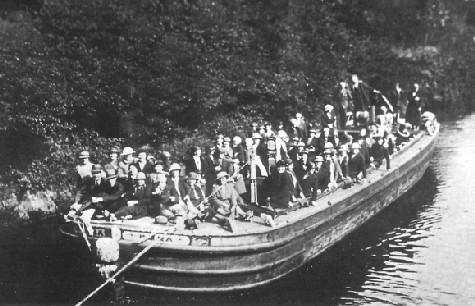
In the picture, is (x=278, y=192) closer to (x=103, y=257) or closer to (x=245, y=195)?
(x=245, y=195)

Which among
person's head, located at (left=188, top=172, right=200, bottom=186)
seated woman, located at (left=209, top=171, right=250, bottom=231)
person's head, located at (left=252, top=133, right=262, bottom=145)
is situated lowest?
seated woman, located at (left=209, top=171, right=250, bottom=231)

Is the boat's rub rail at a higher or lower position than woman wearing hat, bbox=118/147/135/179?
lower

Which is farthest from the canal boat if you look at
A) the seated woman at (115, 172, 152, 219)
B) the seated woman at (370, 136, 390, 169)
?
the seated woman at (370, 136, 390, 169)

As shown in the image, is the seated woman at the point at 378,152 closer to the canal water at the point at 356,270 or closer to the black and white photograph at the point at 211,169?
the black and white photograph at the point at 211,169

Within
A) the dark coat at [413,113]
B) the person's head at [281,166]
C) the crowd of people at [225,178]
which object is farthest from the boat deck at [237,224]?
the dark coat at [413,113]

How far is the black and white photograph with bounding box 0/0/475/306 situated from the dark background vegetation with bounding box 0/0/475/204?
0.06 m

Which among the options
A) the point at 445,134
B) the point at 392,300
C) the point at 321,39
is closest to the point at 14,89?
the point at 392,300

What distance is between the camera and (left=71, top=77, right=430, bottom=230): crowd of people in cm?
1205

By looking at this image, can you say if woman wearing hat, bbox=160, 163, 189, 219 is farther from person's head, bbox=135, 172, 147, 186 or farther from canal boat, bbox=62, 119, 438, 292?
person's head, bbox=135, 172, 147, 186

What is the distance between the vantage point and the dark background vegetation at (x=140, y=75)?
1716 centimetres

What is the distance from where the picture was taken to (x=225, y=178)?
475 inches

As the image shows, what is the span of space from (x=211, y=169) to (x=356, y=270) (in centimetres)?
442

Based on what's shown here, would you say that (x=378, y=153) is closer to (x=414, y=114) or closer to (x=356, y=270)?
(x=356, y=270)

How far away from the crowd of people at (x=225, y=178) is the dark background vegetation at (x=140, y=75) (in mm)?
2226
